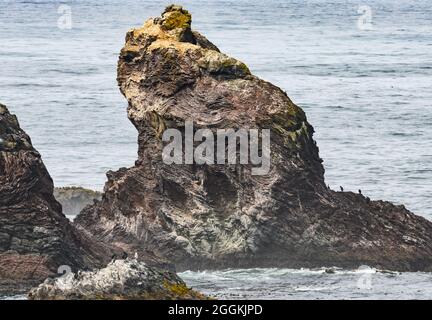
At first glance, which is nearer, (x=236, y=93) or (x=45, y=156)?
(x=236, y=93)

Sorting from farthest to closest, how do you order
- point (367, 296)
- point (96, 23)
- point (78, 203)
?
point (96, 23), point (78, 203), point (367, 296)

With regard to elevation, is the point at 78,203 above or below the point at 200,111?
below

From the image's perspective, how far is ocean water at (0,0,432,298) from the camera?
133ft

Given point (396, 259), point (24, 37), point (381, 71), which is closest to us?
point (396, 259)

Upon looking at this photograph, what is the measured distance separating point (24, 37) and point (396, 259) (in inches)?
4352

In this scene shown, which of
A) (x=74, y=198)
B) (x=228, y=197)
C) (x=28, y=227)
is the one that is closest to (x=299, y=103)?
(x=74, y=198)

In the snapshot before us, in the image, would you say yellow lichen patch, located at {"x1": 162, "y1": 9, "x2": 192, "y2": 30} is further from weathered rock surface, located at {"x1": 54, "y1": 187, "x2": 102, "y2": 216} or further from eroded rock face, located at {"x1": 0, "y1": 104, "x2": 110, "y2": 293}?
weathered rock surface, located at {"x1": 54, "y1": 187, "x2": 102, "y2": 216}

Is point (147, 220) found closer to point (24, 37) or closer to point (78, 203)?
point (78, 203)

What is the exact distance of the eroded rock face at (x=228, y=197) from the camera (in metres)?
41.7

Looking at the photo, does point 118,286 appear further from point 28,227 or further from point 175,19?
point 175,19

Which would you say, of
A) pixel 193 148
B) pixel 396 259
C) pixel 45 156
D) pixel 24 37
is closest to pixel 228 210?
pixel 193 148

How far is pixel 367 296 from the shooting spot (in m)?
37.1

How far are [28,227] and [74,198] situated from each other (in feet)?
44.1

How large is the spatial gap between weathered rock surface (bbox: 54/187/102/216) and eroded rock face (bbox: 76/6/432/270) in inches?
268
